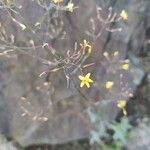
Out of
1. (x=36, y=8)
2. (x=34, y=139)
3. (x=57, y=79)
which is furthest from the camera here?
(x=34, y=139)

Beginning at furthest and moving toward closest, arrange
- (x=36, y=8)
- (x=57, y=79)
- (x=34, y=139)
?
(x=34, y=139), (x=57, y=79), (x=36, y=8)

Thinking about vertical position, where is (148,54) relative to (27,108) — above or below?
above

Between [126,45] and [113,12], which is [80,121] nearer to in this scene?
[126,45]

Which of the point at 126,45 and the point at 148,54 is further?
the point at 148,54

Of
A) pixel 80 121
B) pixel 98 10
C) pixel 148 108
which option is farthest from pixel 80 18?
pixel 148 108

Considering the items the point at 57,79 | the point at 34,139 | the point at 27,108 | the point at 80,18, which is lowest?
the point at 34,139

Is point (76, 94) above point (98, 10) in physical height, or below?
below

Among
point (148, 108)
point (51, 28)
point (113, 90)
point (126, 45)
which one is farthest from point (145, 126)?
point (51, 28)

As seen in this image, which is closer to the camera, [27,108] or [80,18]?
[80,18]

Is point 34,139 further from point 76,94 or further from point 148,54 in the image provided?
point 148,54
